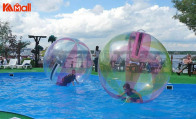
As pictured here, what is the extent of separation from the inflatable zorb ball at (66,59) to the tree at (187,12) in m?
9.97

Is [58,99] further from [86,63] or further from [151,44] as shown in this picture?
[151,44]

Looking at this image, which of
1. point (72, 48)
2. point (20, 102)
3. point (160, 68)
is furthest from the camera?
point (72, 48)

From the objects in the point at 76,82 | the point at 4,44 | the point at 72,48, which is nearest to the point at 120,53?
the point at 72,48

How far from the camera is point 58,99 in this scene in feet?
24.3

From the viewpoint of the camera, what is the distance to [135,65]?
5691 mm

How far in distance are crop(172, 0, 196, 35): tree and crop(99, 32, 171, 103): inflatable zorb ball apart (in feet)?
37.7

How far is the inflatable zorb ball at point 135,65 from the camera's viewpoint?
18.7ft

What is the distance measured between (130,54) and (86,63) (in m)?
4.10

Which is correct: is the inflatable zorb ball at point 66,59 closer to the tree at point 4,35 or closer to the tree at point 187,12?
the tree at point 187,12

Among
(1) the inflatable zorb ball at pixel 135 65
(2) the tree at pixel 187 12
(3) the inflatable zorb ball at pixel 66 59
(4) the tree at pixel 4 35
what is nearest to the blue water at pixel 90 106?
(1) the inflatable zorb ball at pixel 135 65

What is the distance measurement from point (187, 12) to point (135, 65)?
13.0 m

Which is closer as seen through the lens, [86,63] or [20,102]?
[20,102]

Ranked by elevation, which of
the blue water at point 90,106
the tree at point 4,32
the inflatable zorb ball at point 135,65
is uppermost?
the tree at point 4,32

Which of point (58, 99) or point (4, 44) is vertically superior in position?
point (4, 44)
